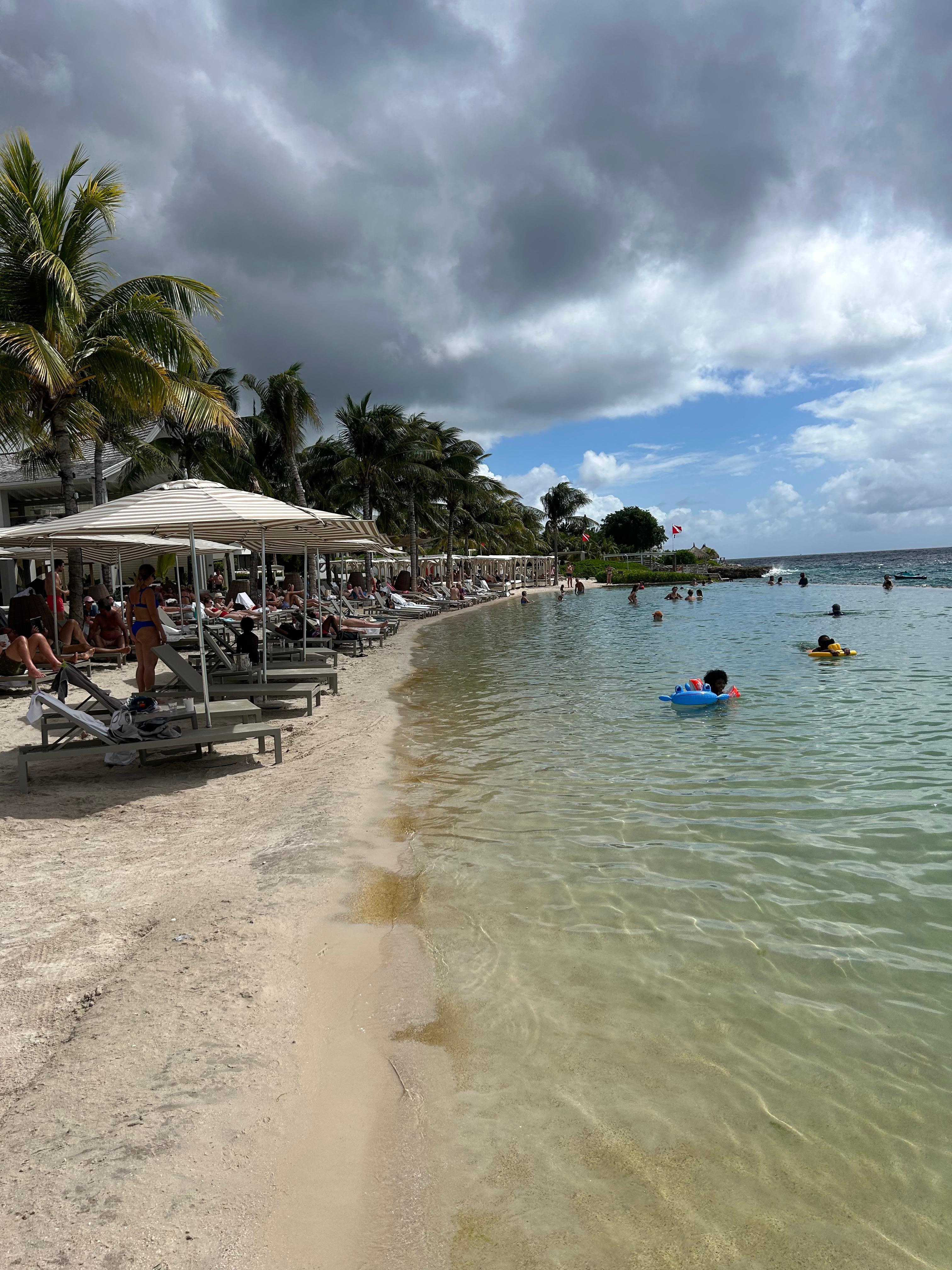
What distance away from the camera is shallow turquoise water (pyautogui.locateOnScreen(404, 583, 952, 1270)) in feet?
8.07

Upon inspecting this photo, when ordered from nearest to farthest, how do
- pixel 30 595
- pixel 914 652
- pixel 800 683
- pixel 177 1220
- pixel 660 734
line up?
1. pixel 177 1220
2. pixel 660 734
3. pixel 30 595
4. pixel 800 683
5. pixel 914 652

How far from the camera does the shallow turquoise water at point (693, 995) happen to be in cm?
246

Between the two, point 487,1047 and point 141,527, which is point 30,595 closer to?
point 141,527

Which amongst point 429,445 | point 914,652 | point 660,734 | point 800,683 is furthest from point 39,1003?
point 429,445

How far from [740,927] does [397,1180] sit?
253 centimetres

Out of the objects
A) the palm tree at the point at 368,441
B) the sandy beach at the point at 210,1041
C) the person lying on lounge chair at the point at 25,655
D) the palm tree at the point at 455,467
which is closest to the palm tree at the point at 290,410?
the palm tree at the point at 368,441

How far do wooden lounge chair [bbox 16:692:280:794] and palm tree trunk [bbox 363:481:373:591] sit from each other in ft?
78.1

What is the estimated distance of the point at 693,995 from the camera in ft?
12.0

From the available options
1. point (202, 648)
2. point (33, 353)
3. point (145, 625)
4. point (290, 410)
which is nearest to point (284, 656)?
point (145, 625)

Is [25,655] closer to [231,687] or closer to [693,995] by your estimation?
[231,687]

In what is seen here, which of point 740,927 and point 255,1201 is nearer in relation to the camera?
point 255,1201

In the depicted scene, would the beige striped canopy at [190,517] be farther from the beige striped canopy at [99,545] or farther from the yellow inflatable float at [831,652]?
the yellow inflatable float at [831,652]

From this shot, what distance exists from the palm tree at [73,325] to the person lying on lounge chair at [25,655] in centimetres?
207

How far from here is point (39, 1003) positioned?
3.30 metres
